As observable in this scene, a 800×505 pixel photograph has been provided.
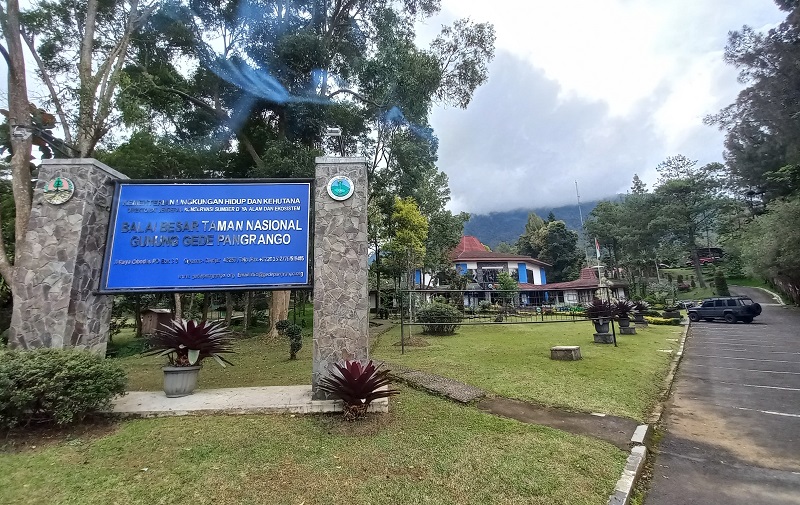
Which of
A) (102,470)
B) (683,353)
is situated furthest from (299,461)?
(683,353)

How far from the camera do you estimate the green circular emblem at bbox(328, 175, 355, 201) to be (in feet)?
18.8

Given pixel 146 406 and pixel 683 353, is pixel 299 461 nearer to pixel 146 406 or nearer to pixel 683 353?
pixel 146 406

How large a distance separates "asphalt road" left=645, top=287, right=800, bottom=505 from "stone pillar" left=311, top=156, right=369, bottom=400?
3704 millimetres

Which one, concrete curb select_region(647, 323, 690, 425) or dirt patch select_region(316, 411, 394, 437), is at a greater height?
dirt patch select_region(316, 411, 394, 437)

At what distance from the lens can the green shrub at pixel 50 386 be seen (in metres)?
4.04

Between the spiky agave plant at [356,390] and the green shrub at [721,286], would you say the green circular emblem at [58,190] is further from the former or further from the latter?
the green shrub at [721,286]

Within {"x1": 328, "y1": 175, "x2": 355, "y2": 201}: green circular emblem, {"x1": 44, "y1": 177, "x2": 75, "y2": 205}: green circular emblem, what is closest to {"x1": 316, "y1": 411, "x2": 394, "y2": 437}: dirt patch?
{"x1": 328, "y1": 175, "x2": 355, "y2": 201}: green circular emblem

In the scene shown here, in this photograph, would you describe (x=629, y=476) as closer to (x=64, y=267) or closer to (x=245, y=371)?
(x=245, y=371)

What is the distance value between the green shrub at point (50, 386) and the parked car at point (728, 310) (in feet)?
84.7

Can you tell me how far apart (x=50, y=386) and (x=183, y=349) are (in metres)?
1.54

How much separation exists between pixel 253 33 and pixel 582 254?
48.9 metres

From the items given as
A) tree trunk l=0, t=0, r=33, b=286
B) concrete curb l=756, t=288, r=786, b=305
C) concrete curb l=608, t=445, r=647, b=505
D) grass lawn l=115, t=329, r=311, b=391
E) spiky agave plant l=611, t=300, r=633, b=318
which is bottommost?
concrete curb l=608, t=445, r=647, b=505

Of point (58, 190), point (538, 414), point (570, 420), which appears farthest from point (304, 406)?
point (58, 190)

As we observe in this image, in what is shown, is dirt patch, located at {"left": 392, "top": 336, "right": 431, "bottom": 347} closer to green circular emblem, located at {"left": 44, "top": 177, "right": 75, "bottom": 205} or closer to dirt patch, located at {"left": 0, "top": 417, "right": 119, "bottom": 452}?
dirt patch, located at {"left": 0, "top": 417, "right": 119, "bottom": 452}
